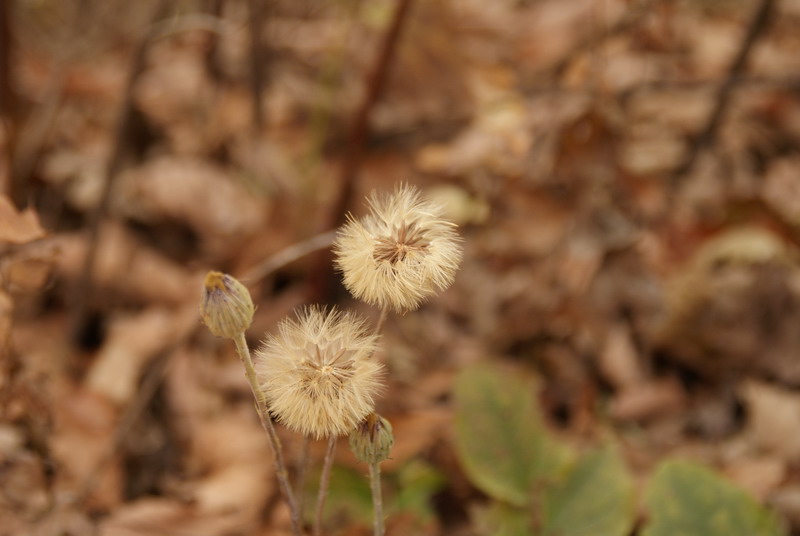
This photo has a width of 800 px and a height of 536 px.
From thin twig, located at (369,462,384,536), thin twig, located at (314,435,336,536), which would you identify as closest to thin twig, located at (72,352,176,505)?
thin twig, located at (314,435,336,536)

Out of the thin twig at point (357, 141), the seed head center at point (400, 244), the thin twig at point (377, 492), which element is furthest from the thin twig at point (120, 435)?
the seed head center at point (400, 244)

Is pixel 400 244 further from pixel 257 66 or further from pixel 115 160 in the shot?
pixel 257 66

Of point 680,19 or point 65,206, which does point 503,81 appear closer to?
point 680,19

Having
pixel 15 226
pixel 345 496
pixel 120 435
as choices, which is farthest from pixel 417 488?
pixel 15 226

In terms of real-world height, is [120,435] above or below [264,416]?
above

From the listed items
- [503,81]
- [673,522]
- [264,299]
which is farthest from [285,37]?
[673,522]

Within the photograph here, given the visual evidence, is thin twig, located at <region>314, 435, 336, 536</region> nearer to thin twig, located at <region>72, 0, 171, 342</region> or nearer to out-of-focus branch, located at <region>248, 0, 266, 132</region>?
thin twig, located at <region>72, 0, 171, 342</region>
